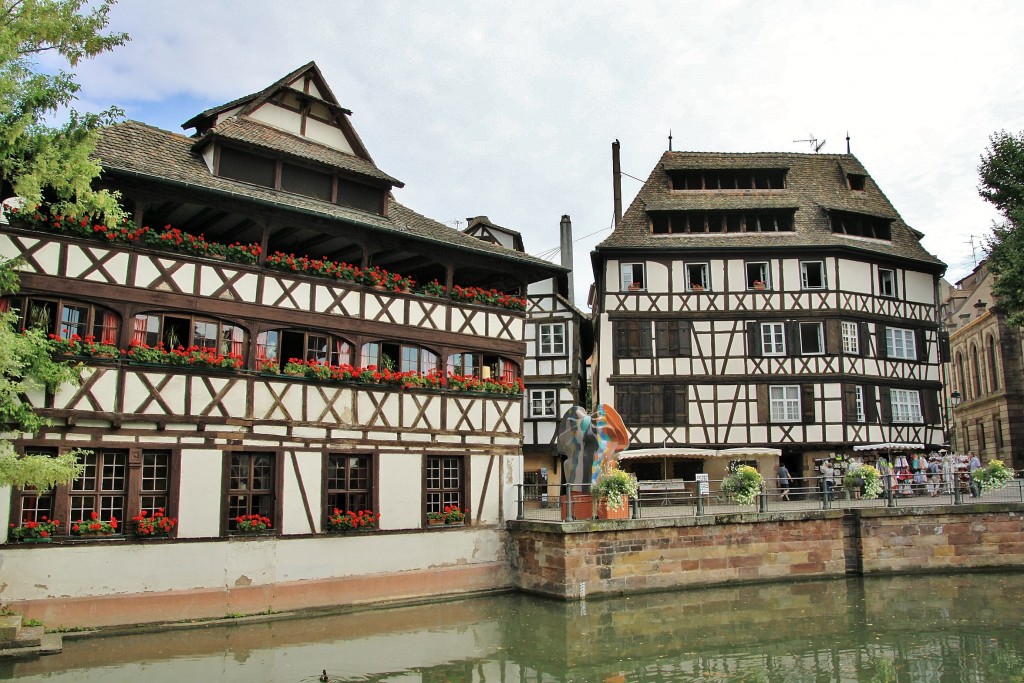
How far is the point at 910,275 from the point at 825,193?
4.86 m

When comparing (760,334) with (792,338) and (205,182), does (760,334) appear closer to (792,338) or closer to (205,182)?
(792,338)

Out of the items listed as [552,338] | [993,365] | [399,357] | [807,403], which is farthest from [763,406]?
[993,365]

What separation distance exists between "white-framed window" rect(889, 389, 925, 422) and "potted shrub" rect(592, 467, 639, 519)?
17.1 m

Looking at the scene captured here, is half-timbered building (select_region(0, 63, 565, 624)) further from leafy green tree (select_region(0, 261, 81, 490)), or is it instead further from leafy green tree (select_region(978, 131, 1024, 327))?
leafy green tree (select_region(978, 131, 1024, 327))

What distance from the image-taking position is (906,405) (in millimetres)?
35000

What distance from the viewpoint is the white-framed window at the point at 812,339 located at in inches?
1347

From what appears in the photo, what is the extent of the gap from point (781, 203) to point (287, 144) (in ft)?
70.4

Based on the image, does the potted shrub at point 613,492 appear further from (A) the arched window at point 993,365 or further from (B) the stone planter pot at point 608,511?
(A) the arched window at point 993,365

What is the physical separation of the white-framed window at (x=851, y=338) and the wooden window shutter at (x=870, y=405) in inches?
57.3

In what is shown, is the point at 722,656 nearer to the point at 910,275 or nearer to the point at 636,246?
the point at 636,246

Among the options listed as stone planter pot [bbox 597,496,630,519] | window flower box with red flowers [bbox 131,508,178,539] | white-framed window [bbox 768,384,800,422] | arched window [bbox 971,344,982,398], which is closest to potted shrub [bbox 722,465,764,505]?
stone planter pot [bbox 597,496,630,519]

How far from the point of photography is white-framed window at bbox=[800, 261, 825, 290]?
114ft

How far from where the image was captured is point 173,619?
56.8ft

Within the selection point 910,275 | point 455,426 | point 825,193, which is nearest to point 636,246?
point 825,193
